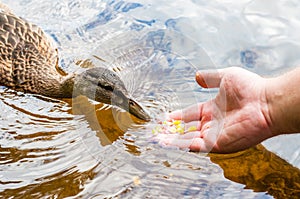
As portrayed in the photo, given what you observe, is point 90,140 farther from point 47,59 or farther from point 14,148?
point 47,59

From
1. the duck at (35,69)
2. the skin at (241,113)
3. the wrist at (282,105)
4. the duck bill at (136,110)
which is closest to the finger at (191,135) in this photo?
the skin at (241,113)

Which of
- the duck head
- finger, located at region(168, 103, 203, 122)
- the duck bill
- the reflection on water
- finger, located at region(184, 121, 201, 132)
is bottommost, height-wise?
the reflection on water

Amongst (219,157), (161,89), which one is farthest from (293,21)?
(219,157)

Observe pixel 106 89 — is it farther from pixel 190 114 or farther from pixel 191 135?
pixel 191 135

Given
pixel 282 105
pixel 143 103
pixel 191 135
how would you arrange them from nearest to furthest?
pixel 282 105 < pixel 191 135 < pixel 143 103

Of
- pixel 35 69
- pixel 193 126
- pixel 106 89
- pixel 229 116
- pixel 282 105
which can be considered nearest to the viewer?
pixel 282 105

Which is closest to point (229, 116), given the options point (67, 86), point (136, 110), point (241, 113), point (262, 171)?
point (241, 113)

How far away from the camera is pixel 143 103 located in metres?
5.21

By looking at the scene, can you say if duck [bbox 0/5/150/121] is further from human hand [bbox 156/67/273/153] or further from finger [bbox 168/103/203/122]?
human hand [bbox 156/67/273/153]

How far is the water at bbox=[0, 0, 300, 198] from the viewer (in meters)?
4.28

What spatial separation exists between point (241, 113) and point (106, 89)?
1.52m

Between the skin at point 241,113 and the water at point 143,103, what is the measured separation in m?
0.30

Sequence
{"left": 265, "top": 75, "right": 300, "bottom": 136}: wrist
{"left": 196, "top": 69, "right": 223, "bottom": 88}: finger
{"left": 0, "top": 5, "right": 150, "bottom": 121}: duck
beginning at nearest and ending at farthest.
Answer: {"left": 265, "top": 75, "right": 300, "bottom": 136}: wrist
{"left": 196, "top": 69, "right": 223, "bottom": 88}: finger
{"left": 0, "top": 5, "right": 150, "bottom": 121}: duck

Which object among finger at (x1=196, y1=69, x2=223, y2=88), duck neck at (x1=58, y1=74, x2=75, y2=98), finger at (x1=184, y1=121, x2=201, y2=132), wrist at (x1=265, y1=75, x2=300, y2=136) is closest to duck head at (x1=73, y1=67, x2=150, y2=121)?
duck neck at (x1=58, y1=74, x2=75, y2=98)
